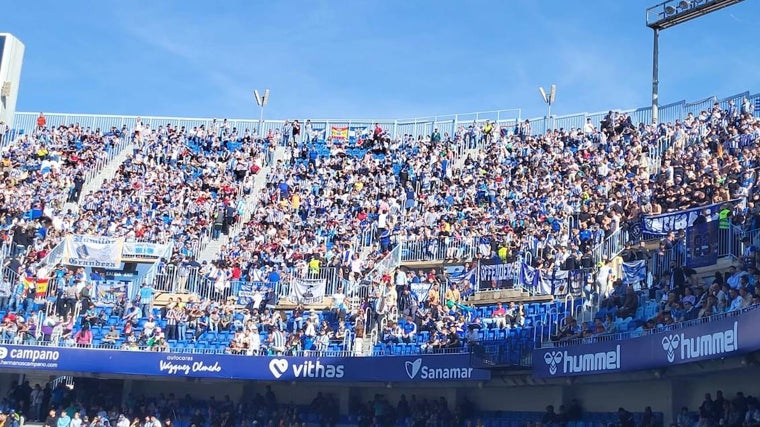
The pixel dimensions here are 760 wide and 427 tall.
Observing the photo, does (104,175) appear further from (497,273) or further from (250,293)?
(497,273)

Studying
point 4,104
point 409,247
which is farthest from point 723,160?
point 4,104

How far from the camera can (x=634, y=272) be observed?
83.7 ft

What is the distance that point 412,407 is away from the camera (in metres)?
29.0

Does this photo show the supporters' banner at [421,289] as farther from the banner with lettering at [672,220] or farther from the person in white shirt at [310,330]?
the banner with lettering at [672,220]

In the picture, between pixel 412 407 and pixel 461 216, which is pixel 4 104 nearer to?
pixel 461 216

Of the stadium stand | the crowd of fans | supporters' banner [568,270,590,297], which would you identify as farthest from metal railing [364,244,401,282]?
supporters' banner [568,270,590,297]

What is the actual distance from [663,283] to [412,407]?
8.84 metres

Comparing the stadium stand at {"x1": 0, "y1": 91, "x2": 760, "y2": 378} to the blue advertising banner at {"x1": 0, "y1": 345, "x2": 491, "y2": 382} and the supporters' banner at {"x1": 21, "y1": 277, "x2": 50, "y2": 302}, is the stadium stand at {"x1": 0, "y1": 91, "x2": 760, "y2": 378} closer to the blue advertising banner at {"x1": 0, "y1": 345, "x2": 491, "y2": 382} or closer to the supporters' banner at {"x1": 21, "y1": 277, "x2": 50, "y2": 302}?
the supporters' banner at {"x1": 21, "y1": 277, "x2": 50, "y2": 302}

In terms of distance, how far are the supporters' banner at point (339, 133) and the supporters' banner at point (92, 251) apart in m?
12.6

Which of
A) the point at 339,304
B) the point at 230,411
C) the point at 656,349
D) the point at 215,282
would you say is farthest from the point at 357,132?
the point at 656,349

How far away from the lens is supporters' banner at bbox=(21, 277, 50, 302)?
3350cm

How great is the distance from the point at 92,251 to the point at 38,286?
8.17ft

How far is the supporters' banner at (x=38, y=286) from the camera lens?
33500 mm

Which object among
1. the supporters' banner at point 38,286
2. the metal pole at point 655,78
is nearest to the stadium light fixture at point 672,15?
the metal pole at point 655,78
